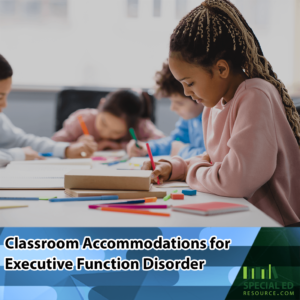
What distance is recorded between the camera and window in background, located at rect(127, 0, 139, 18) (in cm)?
252

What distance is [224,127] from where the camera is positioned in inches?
28.0

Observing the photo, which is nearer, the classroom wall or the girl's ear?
the girl's ear

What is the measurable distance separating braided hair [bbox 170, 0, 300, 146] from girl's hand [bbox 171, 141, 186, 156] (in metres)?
0.89

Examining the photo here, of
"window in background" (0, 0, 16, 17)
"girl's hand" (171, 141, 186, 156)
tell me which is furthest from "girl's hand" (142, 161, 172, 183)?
"window in background" (0, 0, 16, 17)

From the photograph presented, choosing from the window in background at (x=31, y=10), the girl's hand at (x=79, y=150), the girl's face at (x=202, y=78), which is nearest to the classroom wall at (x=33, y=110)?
the window in background at (x=31, y=10)

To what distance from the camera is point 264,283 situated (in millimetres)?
403

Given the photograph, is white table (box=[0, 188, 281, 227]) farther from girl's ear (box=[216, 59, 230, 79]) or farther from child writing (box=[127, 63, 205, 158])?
child writing (box=[127, 63, 205, 158])

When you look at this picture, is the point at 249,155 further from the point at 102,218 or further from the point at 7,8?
the point at 7,8

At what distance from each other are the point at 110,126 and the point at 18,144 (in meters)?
0.55

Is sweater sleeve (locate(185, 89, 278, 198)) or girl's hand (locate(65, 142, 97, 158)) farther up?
sweater sleeve (locate(185, 89, 278, 198))

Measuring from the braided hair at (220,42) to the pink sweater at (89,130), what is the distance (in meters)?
1.32

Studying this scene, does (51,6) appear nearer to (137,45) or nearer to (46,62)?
(46,62)

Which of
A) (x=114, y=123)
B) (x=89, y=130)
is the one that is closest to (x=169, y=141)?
(x=114, y=123)

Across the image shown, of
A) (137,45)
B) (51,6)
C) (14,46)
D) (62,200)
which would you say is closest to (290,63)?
(137,45)
